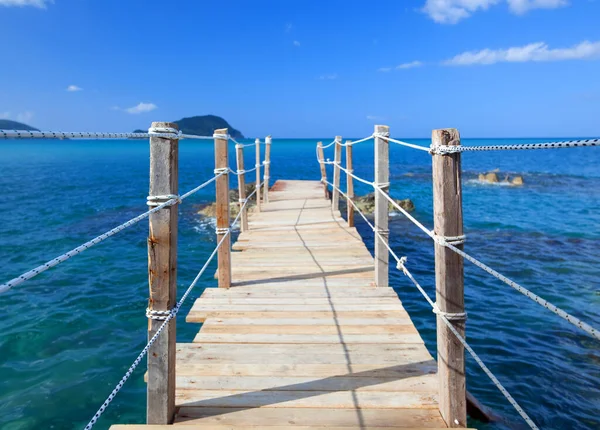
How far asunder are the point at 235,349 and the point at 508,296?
6.08 m

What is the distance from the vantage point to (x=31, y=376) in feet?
15.8

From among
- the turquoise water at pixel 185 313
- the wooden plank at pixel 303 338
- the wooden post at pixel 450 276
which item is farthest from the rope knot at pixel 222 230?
the wooden post at pixel 450 276

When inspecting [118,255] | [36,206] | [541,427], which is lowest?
[541,427]

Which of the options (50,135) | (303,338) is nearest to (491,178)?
(303,338)

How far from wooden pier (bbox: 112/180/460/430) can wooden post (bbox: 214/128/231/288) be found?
0.60ft

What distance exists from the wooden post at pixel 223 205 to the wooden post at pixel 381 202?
4.70 feet

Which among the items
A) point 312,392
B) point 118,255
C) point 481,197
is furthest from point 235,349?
point 481,197

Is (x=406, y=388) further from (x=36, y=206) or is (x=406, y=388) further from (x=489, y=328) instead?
(x=36, y=206)

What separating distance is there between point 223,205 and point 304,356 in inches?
71.0

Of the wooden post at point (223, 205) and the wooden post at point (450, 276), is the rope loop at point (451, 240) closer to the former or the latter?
the wooden post at point (450, 276)

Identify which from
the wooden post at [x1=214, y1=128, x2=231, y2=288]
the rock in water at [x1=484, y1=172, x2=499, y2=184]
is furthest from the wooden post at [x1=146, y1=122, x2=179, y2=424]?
the rock in water at [x1=484, y1=172, x2=499, y2=184]

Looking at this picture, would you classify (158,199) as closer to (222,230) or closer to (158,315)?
(158,315)

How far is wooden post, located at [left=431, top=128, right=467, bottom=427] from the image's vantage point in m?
2.18

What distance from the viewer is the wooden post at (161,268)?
7.18ft
